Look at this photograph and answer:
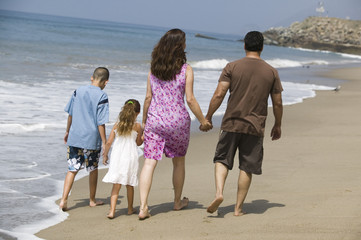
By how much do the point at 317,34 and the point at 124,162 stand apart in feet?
379

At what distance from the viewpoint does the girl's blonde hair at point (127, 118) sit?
15.7ft

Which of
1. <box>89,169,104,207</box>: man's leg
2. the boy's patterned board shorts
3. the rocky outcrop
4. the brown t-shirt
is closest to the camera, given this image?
the brown t-shirt

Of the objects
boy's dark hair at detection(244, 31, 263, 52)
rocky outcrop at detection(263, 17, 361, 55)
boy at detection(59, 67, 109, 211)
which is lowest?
rocky outcrop at detection(263, 17, 361, 55)

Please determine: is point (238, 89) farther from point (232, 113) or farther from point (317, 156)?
point (317, 156)

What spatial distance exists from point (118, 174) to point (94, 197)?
621 mm

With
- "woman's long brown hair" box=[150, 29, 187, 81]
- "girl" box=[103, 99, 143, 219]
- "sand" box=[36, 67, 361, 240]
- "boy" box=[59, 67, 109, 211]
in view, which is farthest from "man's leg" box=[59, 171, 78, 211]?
"woman's long brown hair" box=[150, 29, 187, 81]

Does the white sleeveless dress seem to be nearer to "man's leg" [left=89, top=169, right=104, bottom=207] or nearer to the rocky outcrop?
"man's leg" [left=89, top=169, right=104, bottom=207]

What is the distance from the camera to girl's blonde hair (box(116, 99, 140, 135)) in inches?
188

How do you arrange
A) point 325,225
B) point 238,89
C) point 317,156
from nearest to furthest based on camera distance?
1. point 325,225
2. point 238,89
3. point 317,156

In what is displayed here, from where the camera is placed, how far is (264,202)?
5.12 metres

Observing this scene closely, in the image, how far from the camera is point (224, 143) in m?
4.64

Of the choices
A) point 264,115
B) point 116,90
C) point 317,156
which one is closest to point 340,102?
point 116,90

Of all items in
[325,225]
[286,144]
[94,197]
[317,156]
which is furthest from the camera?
[286,144]

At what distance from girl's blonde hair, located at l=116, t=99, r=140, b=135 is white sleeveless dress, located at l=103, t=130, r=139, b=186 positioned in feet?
0.19
